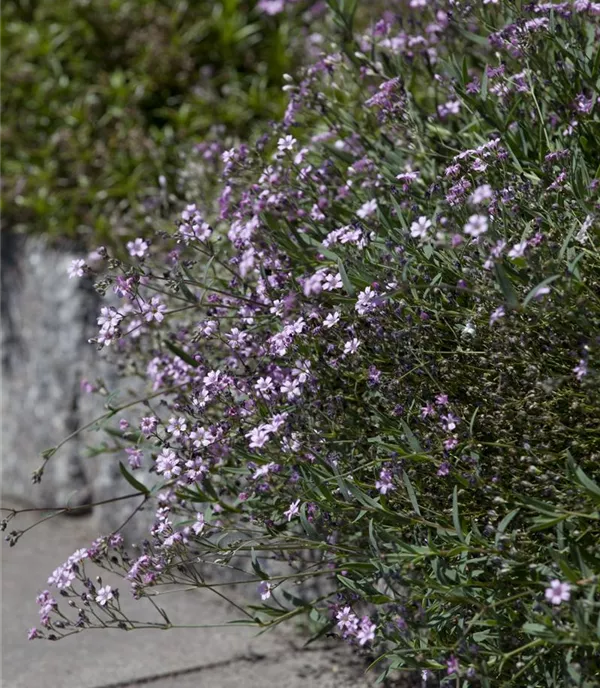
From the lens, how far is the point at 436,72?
3.48 metres

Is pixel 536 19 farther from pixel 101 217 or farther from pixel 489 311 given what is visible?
pixel 101 217

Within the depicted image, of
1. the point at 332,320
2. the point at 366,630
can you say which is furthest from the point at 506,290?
the point at 366,630

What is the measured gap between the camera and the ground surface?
334 cm

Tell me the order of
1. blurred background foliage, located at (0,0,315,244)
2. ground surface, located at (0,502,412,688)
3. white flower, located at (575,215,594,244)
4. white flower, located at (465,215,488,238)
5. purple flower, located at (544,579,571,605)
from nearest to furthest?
1. purple flower, located at (544,579,571,605)
2. white flower, located at (465,215,488,238)
3. white flower, located at (575,215,594,244)
4. ground surface, located at (0,502,412,688)
5. blurred background foliage, located at (0,0,315,244)

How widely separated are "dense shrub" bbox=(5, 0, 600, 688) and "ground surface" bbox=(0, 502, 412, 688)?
2.03 feet

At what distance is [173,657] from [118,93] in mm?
3342

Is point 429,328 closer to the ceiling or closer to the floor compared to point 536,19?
closer to the floor

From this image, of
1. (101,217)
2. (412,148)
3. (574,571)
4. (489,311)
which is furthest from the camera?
(101,217)

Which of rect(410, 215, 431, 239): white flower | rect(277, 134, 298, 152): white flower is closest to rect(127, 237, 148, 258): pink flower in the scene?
rect(277, 134, 298, 152): white flower

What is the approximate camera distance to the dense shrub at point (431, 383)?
2.28 meters

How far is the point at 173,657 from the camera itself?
354 centimetres

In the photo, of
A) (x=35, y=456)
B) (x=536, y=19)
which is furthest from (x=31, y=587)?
(x=536, y=19)

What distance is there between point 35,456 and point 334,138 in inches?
101

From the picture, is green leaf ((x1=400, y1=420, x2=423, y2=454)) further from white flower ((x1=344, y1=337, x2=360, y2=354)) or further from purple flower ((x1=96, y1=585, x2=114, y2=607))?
purple flower ((x1=96, y1=585, x2=114, y2=607))
